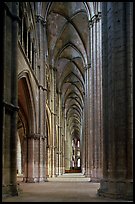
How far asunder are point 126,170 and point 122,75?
3595 mm

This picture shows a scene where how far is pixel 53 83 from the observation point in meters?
45.1

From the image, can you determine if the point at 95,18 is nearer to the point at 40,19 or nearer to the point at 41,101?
the point at 40,19

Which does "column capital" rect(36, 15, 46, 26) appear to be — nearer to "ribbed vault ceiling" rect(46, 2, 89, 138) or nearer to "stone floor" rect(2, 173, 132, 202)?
"ribbed vault ceiling" rect(46, 2, 89, 138)

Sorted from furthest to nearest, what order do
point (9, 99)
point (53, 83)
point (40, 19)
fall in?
1. point (53, 83)
2. point (40, 19)
3. point (9, 99)

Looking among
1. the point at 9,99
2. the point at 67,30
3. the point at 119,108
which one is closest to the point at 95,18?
the point at 67,30

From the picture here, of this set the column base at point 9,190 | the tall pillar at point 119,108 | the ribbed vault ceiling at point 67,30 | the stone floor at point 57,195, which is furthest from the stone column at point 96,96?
the tall pillar at point 119,108

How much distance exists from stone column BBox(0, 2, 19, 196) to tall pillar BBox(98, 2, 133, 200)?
4143 mm

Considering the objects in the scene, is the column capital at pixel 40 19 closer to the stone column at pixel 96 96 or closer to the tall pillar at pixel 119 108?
the stone column at pixel 96 96

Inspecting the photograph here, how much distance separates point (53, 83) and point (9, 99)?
94.0 ft

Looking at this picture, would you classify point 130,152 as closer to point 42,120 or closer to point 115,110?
point 115,110

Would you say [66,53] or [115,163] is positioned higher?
[66,53]

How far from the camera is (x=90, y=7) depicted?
3177 cm

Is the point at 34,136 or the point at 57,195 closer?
the point at 57,195

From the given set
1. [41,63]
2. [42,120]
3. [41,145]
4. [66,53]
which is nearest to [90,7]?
[41,63]
